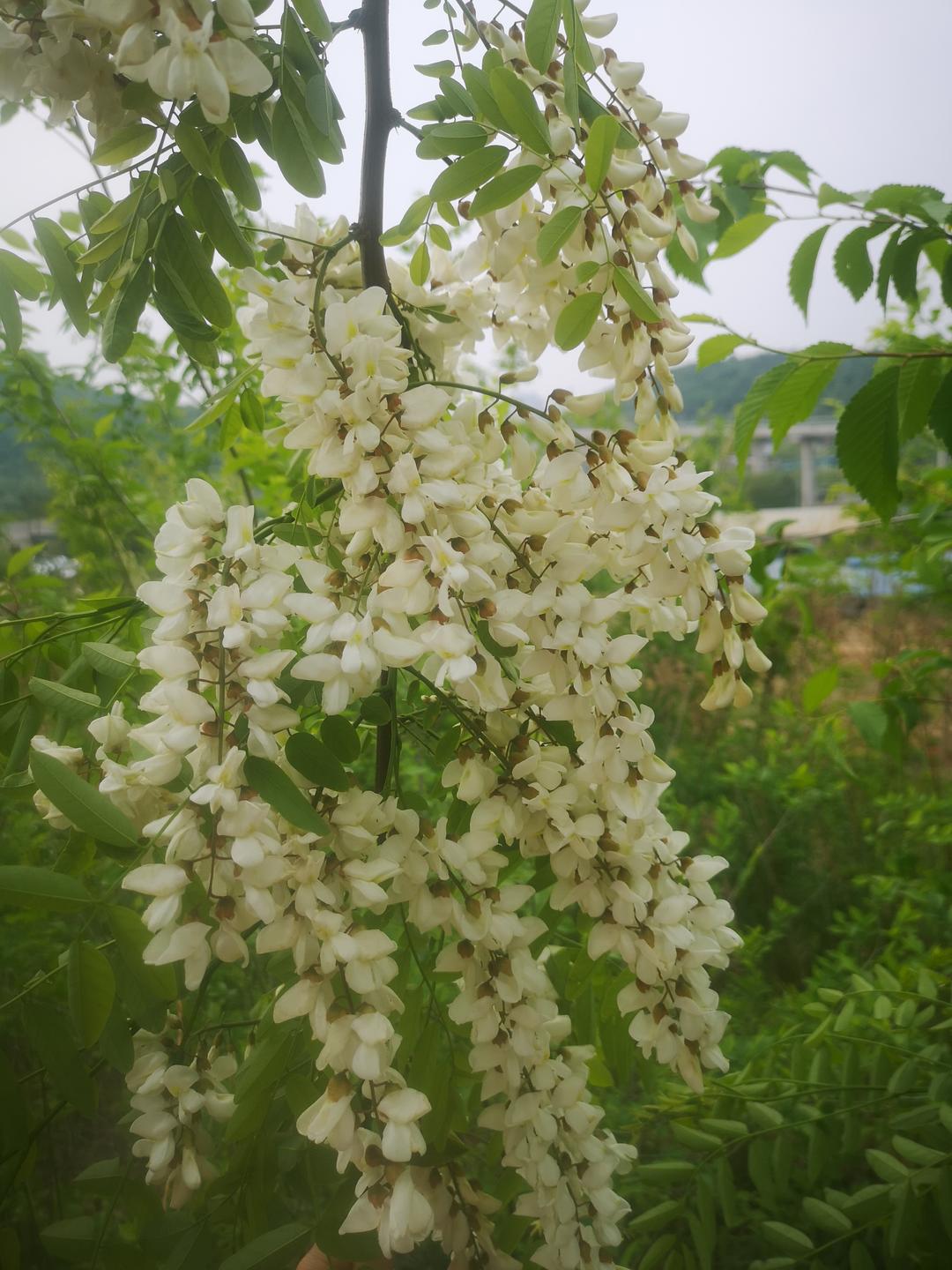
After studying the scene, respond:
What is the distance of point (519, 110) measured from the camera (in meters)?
0.42

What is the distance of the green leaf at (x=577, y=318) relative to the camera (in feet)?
1.46

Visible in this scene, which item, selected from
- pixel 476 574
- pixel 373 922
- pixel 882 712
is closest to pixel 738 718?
pixel 882 712

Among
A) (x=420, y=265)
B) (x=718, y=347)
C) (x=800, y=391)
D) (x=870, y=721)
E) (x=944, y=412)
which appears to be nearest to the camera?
(x=420, y=265)

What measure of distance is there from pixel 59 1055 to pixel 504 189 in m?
0.54

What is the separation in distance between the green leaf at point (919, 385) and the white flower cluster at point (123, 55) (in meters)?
0.63

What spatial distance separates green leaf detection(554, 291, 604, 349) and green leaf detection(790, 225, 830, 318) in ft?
1.70

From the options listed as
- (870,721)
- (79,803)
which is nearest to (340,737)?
(79,803)

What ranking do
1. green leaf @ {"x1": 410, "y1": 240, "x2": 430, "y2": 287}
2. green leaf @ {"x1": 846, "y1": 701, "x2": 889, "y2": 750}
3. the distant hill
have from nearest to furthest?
green leaf @ {"x1": 410, "y1": 240, "x2": 430, "y2": 287}
green leaf @ {"x1": 846, "y1": 701, "x2": 889, "y2": 750}
the distant hill

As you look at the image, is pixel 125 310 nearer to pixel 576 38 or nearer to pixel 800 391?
pixel 576 38

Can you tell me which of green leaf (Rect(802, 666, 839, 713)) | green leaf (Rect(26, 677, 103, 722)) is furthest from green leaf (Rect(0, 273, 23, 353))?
green leaf (Rect(802, 666, 839, 713))

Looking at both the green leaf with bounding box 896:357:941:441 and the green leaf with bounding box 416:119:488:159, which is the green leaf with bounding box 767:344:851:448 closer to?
the green leaf with bounding box 896:357:941:441

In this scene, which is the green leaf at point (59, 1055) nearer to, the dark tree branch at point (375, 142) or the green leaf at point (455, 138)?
the dark tree branch at point (375, 142)

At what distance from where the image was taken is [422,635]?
0.40 meters

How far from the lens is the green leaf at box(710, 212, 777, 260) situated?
0.85 meters
